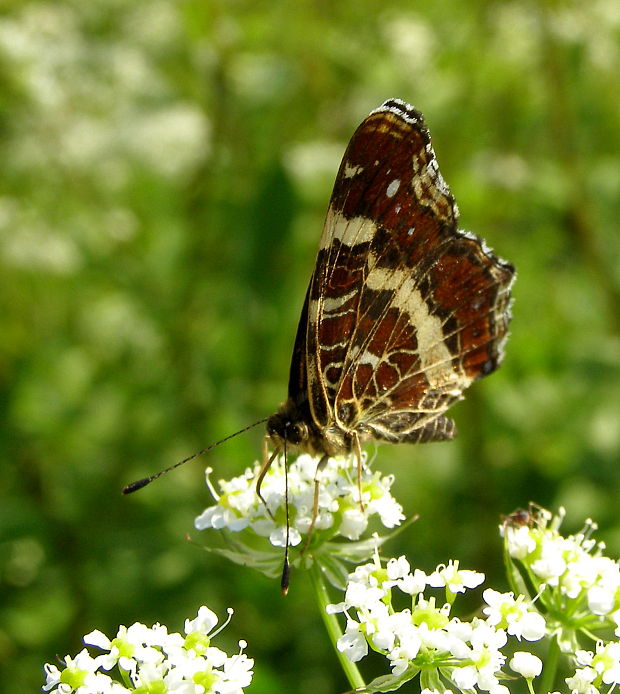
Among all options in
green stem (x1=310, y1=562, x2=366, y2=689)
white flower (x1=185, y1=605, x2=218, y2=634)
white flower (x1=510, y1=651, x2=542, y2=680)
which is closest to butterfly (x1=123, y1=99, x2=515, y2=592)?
green stem (x1=310, y1=562, x2=366, y2=689)

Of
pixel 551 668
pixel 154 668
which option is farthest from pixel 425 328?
pixel 154 668

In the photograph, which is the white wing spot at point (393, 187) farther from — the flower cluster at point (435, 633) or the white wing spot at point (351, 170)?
the flower cluster at point (435, 633)

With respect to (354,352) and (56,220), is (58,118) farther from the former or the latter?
(354,352)

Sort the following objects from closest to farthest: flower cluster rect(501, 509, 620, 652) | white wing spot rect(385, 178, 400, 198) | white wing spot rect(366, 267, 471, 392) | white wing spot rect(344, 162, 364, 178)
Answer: flower cluster rect(501, 509, 620, 652) → white wing spot rect(344, 162, 364, 178) → white wing spot rect(385, 178, 400, 198) → white wing spot rect(366, 267, 471, 392)

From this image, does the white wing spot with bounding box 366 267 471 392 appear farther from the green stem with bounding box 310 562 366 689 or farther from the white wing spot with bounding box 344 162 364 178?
the green stem with bounding box 310 562 366 689

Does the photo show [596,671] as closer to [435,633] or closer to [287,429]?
[435,633]

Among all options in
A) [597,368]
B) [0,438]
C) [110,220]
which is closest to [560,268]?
[597,368]
